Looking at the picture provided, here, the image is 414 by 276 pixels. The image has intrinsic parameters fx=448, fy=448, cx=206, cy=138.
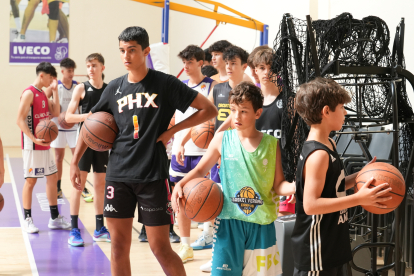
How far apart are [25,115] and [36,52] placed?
9.11 m

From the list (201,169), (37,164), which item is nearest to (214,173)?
(201,169)

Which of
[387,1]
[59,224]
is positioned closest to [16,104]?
[59,224]

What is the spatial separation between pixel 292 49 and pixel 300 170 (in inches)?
34.4

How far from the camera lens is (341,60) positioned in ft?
8.90

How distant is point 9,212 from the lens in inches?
238

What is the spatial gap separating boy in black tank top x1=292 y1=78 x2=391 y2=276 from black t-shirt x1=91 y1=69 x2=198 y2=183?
103 centimetres

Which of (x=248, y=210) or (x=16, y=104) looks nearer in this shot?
(x=248, y=210)

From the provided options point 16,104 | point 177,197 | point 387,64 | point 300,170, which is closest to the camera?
point 300,170

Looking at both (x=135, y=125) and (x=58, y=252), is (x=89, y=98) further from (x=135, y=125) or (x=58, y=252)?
(x=135, y=125)

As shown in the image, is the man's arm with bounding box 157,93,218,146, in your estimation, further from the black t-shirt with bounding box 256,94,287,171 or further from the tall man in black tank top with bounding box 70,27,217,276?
the black t-shirt with bounding box 256,94,287,171

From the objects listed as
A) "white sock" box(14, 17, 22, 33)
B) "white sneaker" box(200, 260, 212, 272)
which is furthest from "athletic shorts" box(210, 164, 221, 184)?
"white sock" box(14, 17, 22, 33)

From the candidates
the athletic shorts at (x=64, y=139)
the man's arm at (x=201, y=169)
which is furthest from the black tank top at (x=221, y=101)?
the athletic shorts at (x=64, y=139)

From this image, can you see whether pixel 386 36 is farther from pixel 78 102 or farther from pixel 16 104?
pixel 16 104

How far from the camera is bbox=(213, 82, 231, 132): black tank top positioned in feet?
13.9
